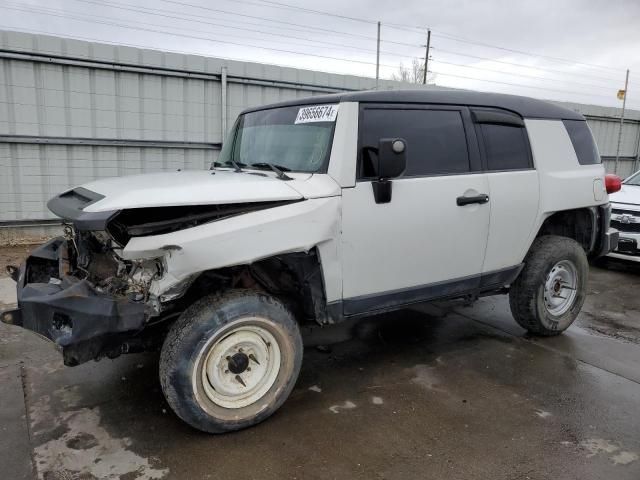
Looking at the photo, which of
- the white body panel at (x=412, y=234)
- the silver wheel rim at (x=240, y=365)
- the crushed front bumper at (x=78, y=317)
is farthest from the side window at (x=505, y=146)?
the crushed front bumper at (x=78, y=317)

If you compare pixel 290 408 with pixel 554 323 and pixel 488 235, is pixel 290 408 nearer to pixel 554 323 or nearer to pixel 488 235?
pixel 488 235

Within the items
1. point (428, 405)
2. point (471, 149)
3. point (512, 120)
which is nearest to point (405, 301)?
point (428, 405)

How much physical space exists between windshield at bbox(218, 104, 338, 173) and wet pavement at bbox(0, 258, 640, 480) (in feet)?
5.41

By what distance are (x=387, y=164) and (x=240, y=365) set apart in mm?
1549

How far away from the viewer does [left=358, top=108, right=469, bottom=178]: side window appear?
3.33 m

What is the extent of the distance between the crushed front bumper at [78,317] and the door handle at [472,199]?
232 centimetres

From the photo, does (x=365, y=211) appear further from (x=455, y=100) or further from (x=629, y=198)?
(x=629, y=198)

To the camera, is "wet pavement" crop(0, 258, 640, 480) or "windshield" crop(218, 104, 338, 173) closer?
"wet pavement" crop(0, 258, 640, 480)

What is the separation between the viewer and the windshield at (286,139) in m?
3.33

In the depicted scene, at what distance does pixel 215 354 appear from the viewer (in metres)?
2.93

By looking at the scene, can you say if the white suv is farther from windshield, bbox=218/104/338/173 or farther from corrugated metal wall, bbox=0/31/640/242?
corrugated metal wall, bbox=0/31/640/242

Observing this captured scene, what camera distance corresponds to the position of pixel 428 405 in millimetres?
3363

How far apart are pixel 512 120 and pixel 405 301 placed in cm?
185

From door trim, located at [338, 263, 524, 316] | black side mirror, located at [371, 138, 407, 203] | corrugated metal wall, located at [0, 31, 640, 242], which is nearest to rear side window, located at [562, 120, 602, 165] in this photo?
door trim, located at [338, 263, 524, 316]
